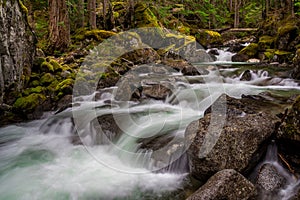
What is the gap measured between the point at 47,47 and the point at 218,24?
21.6 m

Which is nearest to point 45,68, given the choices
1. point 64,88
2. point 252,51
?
point 64,88

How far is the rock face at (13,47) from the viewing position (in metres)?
6.85

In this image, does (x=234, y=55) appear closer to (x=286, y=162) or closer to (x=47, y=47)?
(x=47, y=47)

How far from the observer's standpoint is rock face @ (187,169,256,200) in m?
3.16

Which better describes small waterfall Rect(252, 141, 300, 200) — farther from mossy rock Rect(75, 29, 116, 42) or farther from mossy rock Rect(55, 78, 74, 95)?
mossy rock Rect(75, 29, 116, 42)

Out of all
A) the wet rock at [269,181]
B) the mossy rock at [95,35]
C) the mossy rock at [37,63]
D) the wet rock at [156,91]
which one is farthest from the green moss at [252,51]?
the wet rock at [269,181]

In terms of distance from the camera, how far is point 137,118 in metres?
7.07

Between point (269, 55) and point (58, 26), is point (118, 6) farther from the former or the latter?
point (269, 55)

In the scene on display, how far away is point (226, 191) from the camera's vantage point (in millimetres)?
3191

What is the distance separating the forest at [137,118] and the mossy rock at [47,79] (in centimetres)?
3

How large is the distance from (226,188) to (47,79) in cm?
758

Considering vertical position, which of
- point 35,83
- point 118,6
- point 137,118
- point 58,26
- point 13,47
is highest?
point 118,6

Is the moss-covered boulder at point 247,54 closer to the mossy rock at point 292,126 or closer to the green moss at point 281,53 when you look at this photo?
the green moss at point 281,53

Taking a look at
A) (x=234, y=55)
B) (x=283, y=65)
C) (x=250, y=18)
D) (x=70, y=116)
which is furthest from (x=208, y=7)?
(x=70, y=116)
